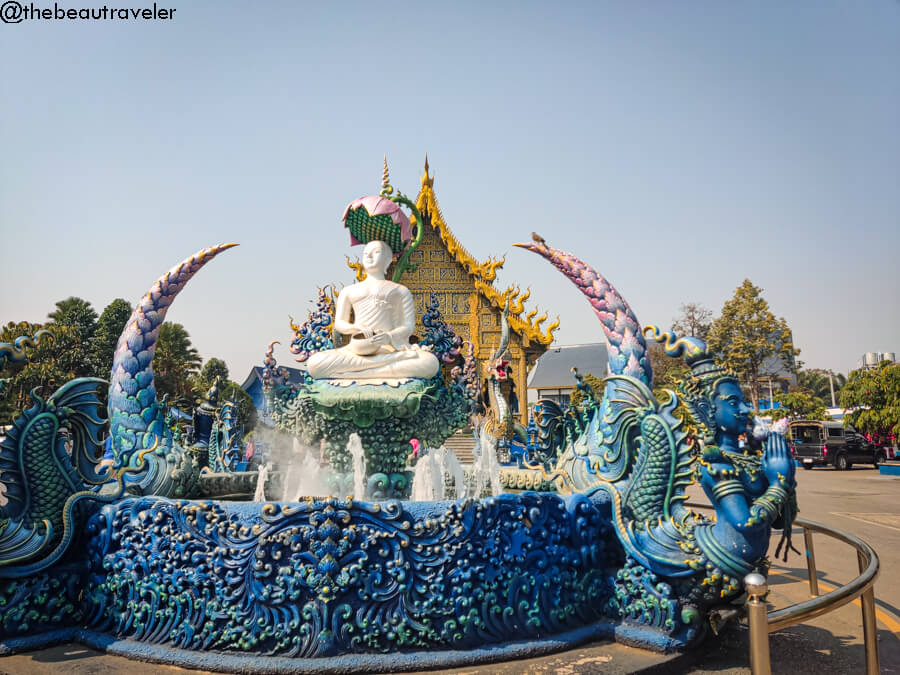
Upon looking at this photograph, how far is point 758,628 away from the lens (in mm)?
2748

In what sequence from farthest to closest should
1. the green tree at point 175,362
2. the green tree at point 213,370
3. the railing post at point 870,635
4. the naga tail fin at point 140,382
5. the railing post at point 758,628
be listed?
the green tree at point 213,370, the green tree at point 175,362, the naga tail fin at point 140,382, the railing post at point 870,635, the railing post at point 758,628

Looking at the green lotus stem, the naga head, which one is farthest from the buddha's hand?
the green lotus stem

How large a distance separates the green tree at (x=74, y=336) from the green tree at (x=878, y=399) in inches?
1183

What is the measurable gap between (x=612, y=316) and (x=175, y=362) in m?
Result: 28.7

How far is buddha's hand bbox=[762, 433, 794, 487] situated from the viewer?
4.59 meters

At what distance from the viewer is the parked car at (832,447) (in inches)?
997

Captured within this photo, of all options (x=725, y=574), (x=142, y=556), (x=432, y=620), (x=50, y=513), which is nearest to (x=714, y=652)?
(x=725, y=574)

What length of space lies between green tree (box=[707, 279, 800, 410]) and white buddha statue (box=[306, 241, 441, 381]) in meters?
26.5

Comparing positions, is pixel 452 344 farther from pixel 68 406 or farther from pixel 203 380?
pixel 203 380

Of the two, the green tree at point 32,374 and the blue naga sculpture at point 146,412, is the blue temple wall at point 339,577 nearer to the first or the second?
the blue naga sculpture at point 146,412

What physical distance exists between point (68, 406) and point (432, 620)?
350 centimetres

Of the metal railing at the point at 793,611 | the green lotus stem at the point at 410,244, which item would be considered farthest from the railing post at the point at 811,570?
the green lotus stem at the point at 410,244

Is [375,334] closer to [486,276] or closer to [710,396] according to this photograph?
[710,396]

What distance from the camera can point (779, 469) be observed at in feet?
15.1
